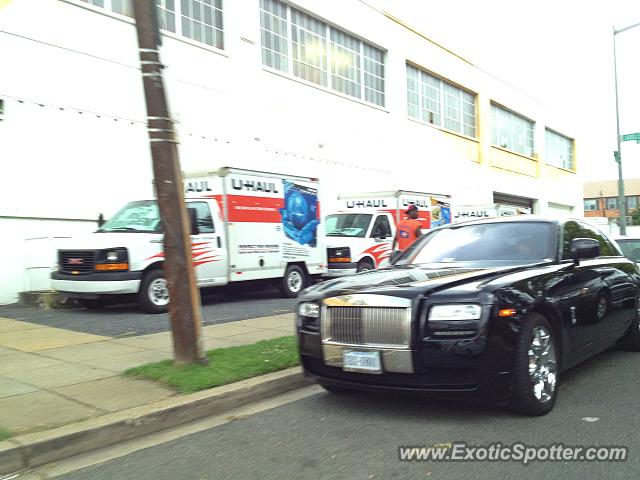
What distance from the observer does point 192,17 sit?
16250 mm

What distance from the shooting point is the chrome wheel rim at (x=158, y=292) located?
10031 millimetres

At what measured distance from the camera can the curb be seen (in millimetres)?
3875

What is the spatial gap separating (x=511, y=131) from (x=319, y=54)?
19.6 metres

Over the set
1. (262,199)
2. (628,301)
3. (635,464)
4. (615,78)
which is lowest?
(635,464)

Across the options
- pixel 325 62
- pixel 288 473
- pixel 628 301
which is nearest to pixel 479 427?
pixel 288 473

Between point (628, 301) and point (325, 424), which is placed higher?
point (628, 301)

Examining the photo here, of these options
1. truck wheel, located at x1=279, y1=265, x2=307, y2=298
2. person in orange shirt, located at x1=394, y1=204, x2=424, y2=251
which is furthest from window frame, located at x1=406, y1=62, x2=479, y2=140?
person in orange shirt, located at x1=394, y1=204, x2=424, y2=251

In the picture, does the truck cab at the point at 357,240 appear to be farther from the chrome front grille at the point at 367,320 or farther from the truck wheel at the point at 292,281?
the chrome front grille at the point at 367,320

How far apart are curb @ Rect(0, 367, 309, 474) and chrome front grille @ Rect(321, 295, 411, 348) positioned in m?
1.07

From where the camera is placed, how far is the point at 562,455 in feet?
12.4

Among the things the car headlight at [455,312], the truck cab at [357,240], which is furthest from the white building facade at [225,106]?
the truck cab at [357,240]

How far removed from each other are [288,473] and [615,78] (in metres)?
26.3

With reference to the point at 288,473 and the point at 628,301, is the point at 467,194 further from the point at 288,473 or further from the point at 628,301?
the point at 288,473

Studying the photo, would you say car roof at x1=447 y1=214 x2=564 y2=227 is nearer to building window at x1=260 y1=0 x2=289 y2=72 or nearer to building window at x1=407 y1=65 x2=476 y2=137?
building window at x1=260 y1=0 x2=289 y2=72
